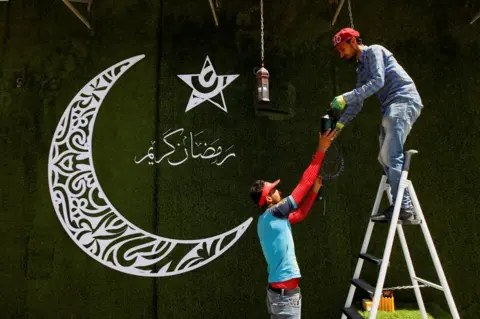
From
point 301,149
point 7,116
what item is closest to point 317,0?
point 301,149

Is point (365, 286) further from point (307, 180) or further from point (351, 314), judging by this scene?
point (307, 180)

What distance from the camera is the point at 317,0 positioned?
322cm

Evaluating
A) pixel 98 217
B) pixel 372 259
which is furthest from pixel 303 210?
pixel 98 217

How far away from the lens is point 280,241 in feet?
6.43

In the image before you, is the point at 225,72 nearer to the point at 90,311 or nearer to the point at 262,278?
the point at 262,278

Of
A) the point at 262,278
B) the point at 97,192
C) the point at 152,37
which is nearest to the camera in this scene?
the point at 262,278

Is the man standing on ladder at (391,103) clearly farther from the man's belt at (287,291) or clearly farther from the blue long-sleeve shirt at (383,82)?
the man's belt at (287,291)

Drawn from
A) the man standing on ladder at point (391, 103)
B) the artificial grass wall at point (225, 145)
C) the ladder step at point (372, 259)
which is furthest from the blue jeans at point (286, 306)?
the artificial grass wall at point (225, 145)

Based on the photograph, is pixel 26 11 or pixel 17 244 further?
pixel 26 11

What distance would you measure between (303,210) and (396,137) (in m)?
0.68

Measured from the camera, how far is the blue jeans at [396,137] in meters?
1.89

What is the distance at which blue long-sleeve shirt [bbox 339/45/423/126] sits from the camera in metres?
1.94

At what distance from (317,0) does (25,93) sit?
9.54 ft

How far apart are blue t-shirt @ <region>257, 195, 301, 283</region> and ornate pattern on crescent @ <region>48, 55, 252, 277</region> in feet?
3.17
